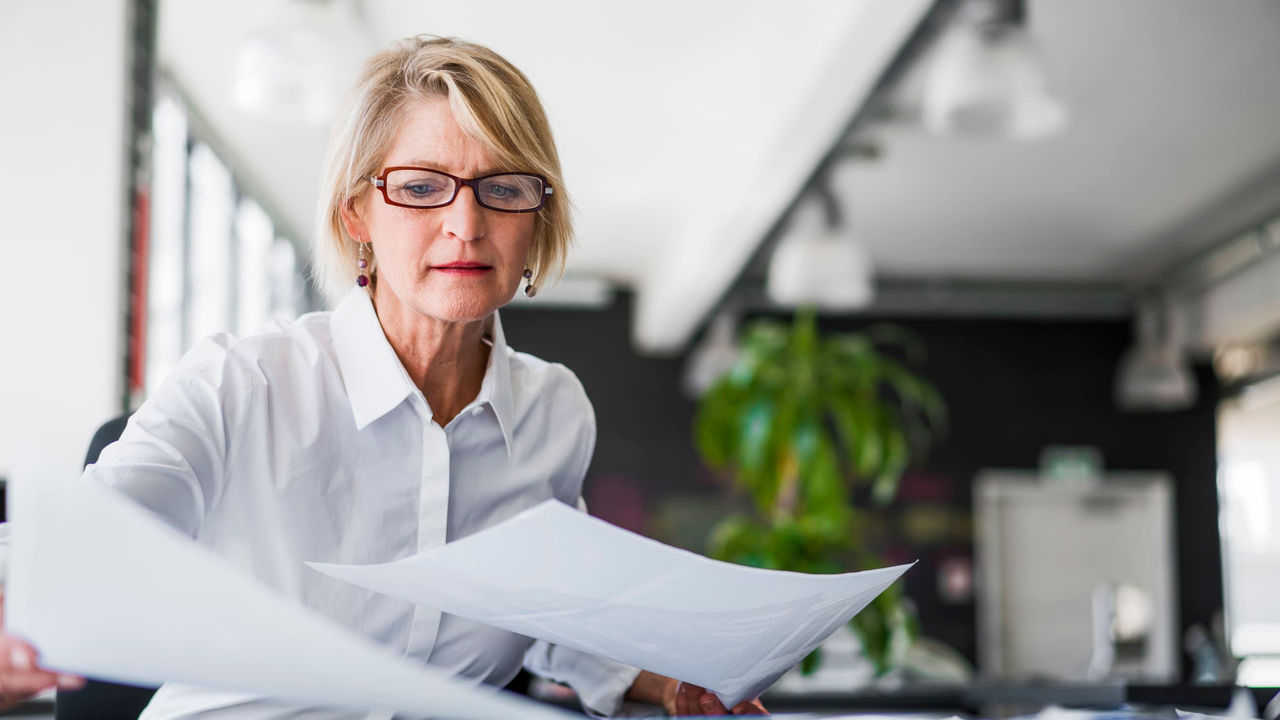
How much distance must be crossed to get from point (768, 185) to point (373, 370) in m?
4.43

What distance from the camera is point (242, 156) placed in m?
6.64

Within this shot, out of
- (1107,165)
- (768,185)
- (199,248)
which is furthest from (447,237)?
(1107,165)

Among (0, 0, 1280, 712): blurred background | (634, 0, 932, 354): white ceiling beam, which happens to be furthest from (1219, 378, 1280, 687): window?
(634, 0, 932, 354): white ceiling beam

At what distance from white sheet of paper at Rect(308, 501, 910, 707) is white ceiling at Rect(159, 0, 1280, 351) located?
288 centimetres

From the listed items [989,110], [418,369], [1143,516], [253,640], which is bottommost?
[1143,516]

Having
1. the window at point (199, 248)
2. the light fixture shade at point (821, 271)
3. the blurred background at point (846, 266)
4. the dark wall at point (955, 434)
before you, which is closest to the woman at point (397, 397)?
the blurred background at point (846, 266)

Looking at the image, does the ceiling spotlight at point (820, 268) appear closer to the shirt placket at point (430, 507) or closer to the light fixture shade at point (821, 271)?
the light fixture shade at point (821, 271)

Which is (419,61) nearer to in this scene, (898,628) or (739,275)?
(898,628)

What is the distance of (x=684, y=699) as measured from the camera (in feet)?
3.41

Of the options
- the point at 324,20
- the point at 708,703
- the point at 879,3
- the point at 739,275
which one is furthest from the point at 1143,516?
the point at 708,703

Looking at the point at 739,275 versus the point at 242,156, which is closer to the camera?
the point at 242,156

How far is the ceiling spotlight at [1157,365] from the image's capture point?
25.9ft

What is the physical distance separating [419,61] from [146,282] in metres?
2.29

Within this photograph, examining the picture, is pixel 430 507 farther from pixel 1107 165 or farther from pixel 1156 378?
pixel 1156 378
